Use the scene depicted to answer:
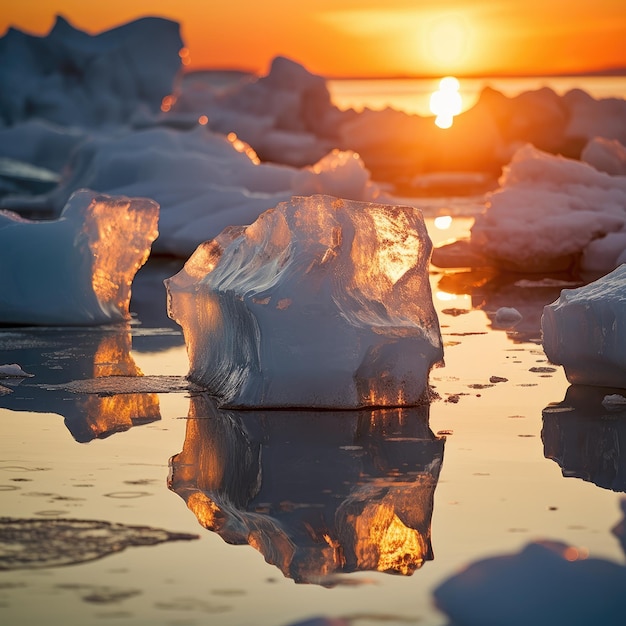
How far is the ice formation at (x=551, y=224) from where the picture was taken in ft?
36.1

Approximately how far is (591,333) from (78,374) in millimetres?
2306

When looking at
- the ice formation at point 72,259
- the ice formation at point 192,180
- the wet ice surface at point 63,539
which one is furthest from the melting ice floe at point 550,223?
the wet ice surface at point 63,539

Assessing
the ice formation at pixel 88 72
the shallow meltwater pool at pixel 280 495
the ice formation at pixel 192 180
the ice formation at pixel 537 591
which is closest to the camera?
the ice formation at pixel 537 591

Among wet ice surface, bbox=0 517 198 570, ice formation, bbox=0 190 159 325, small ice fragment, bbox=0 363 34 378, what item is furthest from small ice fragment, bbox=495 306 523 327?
wet ice surface, bbox=0 517 198 570

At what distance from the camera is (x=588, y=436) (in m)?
4.90

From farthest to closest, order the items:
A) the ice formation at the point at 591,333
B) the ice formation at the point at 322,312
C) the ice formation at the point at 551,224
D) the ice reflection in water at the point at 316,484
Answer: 1. the ice formation at the point at 551,224
2. the ice formation at the point at 591,333
3. the ice formation at the point at 322,312
4. the ice reflection in water at the point at 316,484

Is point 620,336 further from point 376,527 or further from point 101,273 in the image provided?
point 101,273

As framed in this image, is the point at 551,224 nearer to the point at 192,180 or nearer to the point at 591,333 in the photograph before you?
the point at 192,180

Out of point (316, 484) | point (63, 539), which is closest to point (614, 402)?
point (316, 484)

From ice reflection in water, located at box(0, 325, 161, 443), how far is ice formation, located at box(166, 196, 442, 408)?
1.35ft

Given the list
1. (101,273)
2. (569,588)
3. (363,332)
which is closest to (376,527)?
(569,588)

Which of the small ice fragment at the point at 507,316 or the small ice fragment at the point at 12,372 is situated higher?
the small ice fragment at the point at 507,316

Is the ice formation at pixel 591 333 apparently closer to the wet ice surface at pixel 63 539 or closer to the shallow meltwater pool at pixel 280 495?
the shallow meltwater pool at pixel 280 495

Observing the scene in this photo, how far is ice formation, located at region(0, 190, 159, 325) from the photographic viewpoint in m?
7.77
